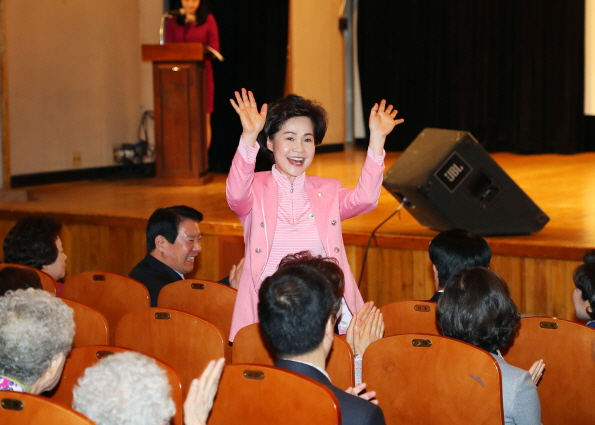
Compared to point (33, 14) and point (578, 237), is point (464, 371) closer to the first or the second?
point (578, 237)

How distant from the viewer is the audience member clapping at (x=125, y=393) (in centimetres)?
125

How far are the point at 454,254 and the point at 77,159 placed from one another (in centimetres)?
527

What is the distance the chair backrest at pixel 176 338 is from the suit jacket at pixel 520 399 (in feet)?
2.43

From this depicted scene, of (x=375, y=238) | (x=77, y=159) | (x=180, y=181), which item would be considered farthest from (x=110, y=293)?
(x=77, y=159)

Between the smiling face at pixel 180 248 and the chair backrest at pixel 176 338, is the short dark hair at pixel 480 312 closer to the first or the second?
the chair backrest at pixel 176 338

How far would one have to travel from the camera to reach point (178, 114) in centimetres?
625

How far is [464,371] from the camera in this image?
172cm

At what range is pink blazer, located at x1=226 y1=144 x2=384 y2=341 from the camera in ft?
7.51

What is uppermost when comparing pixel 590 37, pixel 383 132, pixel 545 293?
pixel 590 37

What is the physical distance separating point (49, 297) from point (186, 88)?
476 cm

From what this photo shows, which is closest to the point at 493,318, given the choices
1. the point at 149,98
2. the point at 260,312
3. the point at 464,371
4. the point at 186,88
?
the point at 464,371

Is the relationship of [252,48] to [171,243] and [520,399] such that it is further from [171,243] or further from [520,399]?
[520,399]

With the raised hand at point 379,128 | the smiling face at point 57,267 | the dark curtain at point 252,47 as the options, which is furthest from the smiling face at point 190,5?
the raised hand at point 379,128

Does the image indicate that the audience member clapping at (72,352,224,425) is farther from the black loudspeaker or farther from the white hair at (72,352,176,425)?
the black loudspeaker
